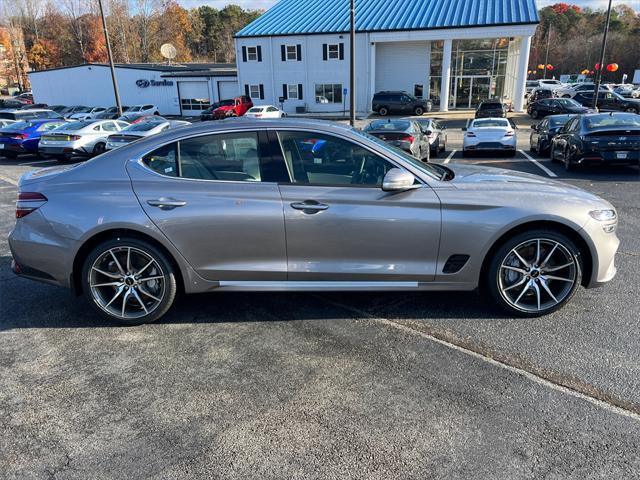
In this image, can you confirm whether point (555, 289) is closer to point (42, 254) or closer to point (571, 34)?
point (42, 254)

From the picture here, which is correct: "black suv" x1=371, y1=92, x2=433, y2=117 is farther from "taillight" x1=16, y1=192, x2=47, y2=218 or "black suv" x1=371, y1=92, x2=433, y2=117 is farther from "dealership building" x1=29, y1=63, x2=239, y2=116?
"taillight" x1=16, y1=192, x2=47, y2=218

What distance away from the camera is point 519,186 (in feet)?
12.6

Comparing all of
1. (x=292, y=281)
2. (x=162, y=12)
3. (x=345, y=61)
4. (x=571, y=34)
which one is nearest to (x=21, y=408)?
(x=292, y=281)

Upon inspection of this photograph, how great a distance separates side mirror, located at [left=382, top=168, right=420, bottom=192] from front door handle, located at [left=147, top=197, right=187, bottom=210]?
5.07 ft

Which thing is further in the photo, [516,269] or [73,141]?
[73,141]

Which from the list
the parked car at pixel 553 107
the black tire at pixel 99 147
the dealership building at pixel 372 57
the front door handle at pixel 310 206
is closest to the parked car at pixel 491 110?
the parked car at pixel 553 107

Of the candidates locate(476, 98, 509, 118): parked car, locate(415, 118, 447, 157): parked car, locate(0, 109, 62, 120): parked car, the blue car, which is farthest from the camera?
locate(476, 98, 509, 118): parked car

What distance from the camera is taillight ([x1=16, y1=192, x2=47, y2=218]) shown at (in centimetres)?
381

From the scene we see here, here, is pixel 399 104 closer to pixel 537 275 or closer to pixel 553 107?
pixel 553 107

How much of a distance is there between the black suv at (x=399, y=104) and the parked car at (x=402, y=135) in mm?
23191

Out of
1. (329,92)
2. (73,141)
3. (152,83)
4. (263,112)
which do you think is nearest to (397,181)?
(73,141)

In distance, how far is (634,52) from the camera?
6881 cm

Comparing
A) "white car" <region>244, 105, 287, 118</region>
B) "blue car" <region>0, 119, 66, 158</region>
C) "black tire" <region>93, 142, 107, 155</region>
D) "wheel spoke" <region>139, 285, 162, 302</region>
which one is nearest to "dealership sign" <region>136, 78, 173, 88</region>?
"white car" <region>244, 105, 287, 118</region>

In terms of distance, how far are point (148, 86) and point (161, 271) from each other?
48.0 meters
